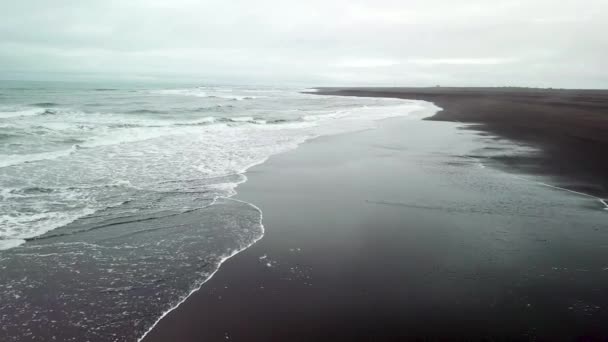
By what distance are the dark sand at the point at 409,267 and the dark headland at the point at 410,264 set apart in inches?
0.8

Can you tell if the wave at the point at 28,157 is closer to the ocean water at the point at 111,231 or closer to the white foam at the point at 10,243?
the ocean water at the point at 111,231

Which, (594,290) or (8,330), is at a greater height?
(594,290)

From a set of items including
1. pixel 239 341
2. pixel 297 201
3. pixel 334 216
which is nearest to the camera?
pixel 239 341

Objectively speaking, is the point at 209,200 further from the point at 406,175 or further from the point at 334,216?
the point at 406,175

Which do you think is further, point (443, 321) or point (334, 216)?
point (334, 216)

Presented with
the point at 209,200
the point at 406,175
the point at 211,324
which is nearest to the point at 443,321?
the point at 211,324

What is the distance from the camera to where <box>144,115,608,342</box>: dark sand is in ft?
14.5

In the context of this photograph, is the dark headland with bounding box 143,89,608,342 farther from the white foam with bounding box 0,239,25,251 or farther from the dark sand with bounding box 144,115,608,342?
the white foam with bounding box 0,239,25,251

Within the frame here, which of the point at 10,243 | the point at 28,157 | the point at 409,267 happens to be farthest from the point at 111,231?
the point at 28,157

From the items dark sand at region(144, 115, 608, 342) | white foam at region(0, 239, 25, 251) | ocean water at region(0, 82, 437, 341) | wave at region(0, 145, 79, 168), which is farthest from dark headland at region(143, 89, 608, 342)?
wave at region(0, 145, 79, 168)

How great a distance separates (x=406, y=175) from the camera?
11078mm

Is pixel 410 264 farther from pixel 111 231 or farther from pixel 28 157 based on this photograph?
pixel 28 157

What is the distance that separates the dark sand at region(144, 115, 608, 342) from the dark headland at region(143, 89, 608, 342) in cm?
2

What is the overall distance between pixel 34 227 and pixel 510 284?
7.91 m
